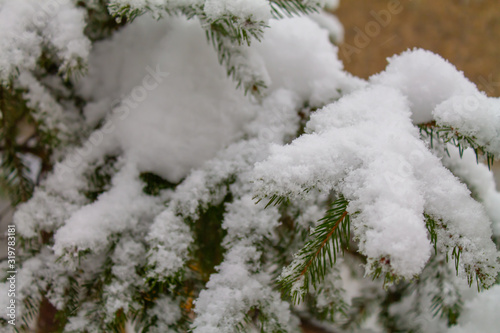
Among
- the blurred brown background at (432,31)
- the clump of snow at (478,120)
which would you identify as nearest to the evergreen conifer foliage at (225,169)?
the clump of snow at (478,120)

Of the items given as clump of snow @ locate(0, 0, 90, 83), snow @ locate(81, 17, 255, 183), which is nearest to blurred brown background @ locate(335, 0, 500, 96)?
snow @ locate(81, 17, 255, 183)

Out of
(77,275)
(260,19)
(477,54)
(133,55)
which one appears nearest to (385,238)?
(260,19)

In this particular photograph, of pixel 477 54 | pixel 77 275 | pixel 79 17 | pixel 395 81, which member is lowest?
pixel 77 275

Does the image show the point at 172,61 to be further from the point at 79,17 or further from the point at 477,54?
the point at 477,54

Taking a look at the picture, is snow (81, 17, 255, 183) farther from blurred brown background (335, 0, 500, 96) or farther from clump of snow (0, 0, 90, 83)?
blurred brown background (335, 0, 500, 96)

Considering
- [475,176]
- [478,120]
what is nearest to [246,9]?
[478,120]

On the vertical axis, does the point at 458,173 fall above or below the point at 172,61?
above
